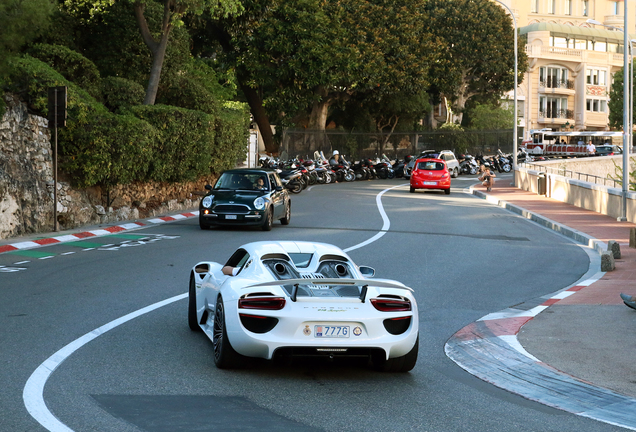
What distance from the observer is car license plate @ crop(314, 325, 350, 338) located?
7.39 meters

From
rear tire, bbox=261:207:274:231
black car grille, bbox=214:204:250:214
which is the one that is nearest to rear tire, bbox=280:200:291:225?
rear tire, bbox=261:207:274:231

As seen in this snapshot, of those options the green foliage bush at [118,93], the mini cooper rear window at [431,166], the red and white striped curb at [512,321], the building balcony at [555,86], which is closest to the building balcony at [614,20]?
the building balcony at [555,86]

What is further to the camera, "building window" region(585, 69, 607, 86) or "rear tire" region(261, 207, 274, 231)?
"building window" region(585, 69, 607, 86)

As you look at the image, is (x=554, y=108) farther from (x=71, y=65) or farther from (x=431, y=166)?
(x=71, y=65)

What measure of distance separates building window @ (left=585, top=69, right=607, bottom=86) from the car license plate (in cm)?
9371

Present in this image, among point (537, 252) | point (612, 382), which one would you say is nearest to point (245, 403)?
point (612, 382)

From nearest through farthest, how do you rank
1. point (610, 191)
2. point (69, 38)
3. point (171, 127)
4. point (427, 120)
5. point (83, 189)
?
point (83, 189) < point (171, 127) < point (610, 191) < point (69, 38) < point (427, 120)

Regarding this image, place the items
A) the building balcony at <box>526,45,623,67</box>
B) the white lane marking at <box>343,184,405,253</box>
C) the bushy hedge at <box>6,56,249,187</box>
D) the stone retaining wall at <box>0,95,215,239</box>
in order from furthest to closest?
the building balcony at <box>526,45,623,67</box>, the bushy hedge at <box>6,56,249,187</box>, the stone retaining wall at <box>0,95,215,239</box>, the white lane marking at <box>343,184,405,253</box>

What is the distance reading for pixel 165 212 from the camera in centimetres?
2736

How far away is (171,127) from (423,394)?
19.9 meters

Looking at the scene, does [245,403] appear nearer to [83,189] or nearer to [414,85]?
[83,189]

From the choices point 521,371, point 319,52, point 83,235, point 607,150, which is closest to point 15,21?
point 83,235

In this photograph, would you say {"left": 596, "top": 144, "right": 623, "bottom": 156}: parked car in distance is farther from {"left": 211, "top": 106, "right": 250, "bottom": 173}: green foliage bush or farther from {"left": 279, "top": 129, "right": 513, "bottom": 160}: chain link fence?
{"left": 211, "top": 106, "right": 250, "bottom": 173}: green foliage bush

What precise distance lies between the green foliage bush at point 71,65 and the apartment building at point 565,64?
68186 millimetres
